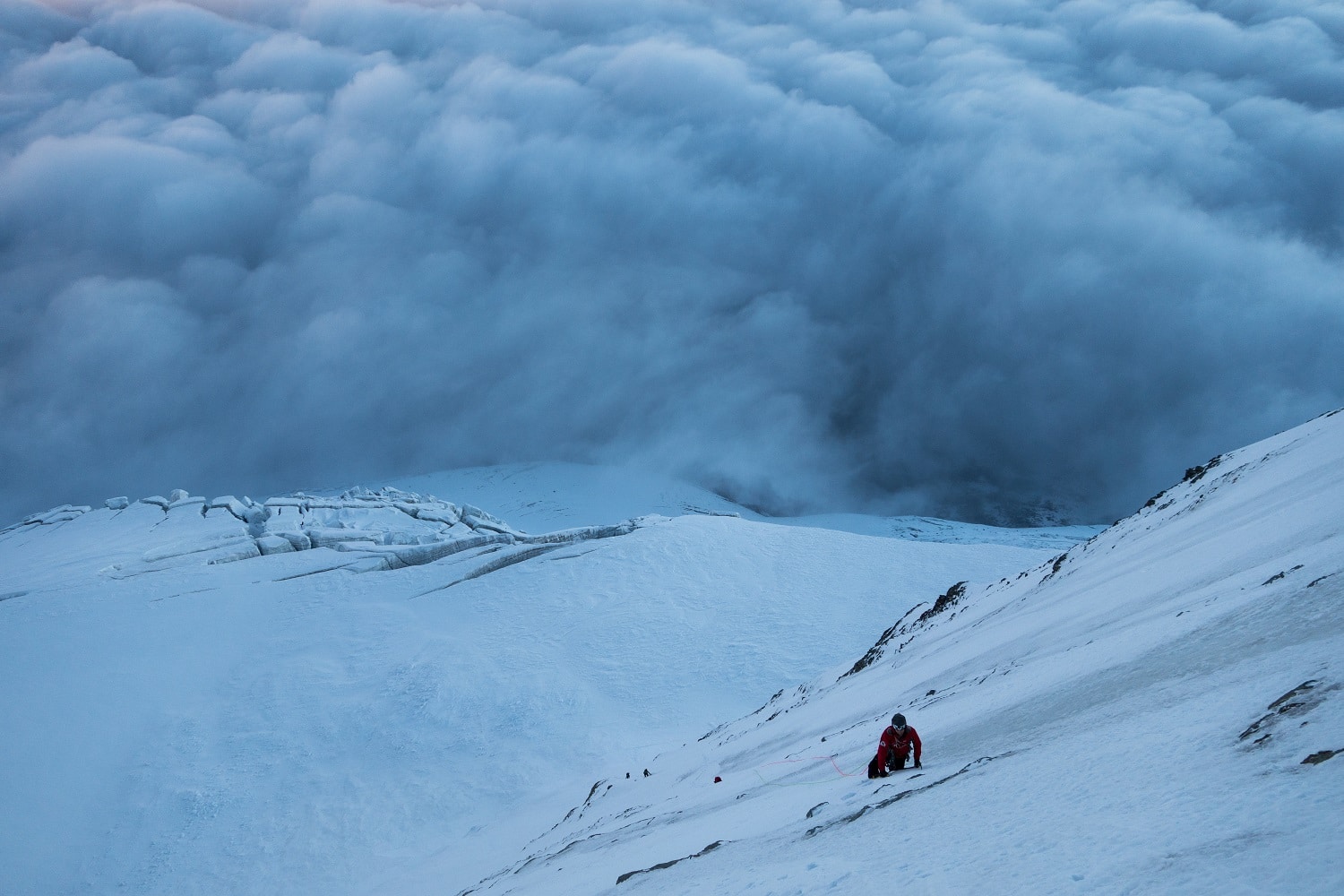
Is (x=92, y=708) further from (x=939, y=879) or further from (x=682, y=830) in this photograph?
(x=939, y=879)

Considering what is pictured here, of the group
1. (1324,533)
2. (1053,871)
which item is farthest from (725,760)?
(1053,871)

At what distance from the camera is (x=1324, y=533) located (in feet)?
35.2

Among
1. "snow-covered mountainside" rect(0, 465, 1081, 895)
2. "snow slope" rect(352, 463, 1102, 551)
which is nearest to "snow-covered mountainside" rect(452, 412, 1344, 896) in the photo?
"snow-covered mountainside" rect(0, 465, 1081, 895)

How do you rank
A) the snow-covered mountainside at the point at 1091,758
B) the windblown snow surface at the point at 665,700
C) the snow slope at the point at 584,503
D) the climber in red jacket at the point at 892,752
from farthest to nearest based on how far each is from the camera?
1. the snow slope at the point at 584,503
2. the climber in red jacket at the point at 892,752
3. the windblown snow surface at the point at 665,700
4. the snow-covered mountainside at the point at 1091,758

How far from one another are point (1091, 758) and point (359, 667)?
97.8 ft

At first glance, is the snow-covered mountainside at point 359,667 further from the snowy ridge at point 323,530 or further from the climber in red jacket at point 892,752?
the climber in red jacket at point 892,752

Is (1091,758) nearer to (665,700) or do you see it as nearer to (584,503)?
(665,700)

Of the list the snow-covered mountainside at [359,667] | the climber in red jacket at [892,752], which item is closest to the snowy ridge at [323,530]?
the snow-covered mountainside at [359,667]

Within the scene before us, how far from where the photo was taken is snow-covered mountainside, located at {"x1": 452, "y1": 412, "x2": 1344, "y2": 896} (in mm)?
5191

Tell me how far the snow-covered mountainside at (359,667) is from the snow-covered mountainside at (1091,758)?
A: 8.84 m

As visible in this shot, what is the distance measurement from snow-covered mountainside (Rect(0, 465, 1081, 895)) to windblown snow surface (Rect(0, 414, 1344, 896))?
5.5 inches

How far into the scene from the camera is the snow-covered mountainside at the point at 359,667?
23.6 metres

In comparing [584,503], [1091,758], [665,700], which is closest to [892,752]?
[1091,758]

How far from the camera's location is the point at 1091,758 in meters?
7.12
